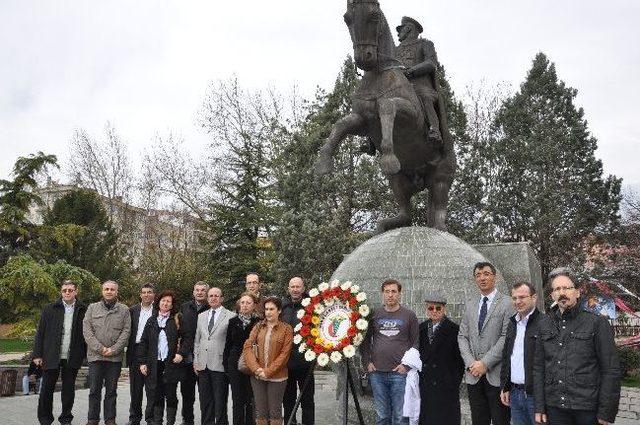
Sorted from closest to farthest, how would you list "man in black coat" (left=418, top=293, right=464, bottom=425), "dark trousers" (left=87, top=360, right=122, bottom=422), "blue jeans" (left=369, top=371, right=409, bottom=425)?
1. "man in black coat" (left=418, top=293, right=464, bottom=425)
2. "blue jeans" (left=369, top=371, right=409, bottom=425)
3. "dark trousers" (left=87, top=360, right=122, bottom=422)

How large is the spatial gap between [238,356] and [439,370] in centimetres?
237

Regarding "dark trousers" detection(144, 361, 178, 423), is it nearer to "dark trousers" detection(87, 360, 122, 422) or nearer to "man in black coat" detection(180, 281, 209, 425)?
"man in black coat" detection(180, 281, 209, 425)

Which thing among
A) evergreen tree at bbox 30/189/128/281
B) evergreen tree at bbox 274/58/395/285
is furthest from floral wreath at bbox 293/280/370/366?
evergreen tree at bbox 30/189/128/281

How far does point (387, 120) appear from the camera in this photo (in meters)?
7.83

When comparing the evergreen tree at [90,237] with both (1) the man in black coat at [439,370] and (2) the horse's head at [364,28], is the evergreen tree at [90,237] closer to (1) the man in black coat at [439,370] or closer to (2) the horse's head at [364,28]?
(2) the horse's head at [364,28]

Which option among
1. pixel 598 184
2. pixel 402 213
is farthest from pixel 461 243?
pixel 598 184

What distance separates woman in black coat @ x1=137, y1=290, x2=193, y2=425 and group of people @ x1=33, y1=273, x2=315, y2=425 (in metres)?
0.01

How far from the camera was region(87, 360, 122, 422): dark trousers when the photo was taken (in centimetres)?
695

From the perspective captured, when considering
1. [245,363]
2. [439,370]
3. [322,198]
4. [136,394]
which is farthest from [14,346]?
[439,370]

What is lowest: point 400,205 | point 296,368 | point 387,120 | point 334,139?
point 296,368

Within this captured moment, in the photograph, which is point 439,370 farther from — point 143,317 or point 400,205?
point 400,205

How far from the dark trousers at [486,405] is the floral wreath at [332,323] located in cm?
110

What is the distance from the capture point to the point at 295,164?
77.4 feet

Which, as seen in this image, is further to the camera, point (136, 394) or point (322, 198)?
point (322, 198)
